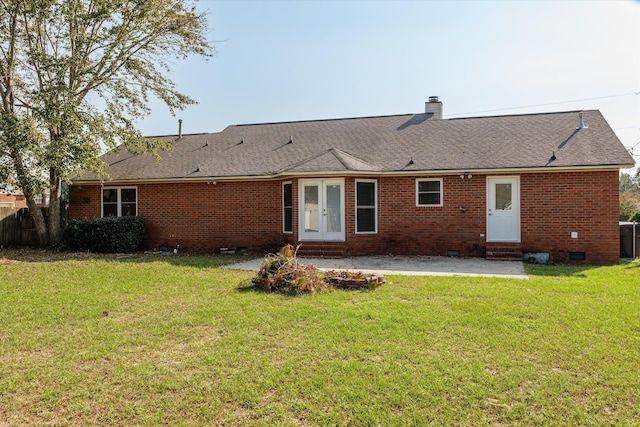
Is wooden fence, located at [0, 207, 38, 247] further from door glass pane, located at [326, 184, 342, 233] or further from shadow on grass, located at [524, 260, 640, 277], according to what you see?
shadow on grass, located at [524, 260, 640, 277]

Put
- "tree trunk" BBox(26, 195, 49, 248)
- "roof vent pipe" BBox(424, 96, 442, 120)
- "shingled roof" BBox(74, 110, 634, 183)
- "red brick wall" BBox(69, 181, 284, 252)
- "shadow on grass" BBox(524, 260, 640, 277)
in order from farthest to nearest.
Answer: "roof vent pipe" BBox(424, 96, 442, 120)
"tree trunk" BBox(26, 195, 49, 248)
"red brick wall" BBox(69, 181, 284, 252)
"shingled roof" BBox(74, 110, 634, 183)
"shadow on grass" BBox(524, 260, 640, 277)

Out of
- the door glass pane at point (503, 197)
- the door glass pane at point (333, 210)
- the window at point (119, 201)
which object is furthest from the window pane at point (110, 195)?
the door glass pane at point (503, 197)

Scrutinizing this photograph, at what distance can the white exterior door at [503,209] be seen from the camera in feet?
40.1

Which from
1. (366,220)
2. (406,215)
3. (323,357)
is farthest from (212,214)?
(323,357)

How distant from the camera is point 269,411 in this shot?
3.26 metres

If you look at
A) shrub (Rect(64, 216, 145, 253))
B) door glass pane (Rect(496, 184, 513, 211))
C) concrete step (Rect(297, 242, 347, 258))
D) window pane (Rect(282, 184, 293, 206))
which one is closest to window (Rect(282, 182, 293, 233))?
window pane (Rect(282, 184, 293, 206))

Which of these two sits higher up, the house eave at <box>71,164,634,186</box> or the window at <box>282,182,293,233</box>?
the house eave at <box>71,164,634,186</box>

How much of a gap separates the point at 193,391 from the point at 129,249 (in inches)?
468

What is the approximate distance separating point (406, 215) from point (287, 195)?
12.9 feet

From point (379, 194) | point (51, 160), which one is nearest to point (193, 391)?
point (379, 194)

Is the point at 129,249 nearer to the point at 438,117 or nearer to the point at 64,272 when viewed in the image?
the point at 64,272

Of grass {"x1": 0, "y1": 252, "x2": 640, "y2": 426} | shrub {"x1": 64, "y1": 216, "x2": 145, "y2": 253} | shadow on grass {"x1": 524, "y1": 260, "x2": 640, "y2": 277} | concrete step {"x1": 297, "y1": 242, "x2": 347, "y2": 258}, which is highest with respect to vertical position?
shrub {"x1": 64, "y1": 216, "x2": 145, "y2": 253}

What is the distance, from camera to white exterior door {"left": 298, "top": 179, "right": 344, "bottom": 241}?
41.8 ft

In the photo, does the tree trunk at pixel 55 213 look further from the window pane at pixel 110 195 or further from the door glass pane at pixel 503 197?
the door glass pane at pixel 503 197
